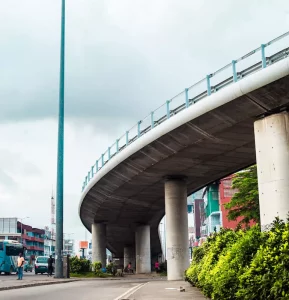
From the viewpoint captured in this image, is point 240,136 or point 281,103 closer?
point 281,103

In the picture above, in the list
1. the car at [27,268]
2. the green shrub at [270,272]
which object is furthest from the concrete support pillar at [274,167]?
the car at [27,268]

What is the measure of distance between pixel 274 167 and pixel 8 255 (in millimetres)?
30805

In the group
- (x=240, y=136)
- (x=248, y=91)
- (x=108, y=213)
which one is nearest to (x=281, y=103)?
(x=248, y=91)

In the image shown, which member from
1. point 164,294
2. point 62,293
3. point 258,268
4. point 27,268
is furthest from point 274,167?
point 27,268

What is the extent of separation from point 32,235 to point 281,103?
129978mm

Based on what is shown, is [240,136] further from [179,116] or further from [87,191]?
[87,191]

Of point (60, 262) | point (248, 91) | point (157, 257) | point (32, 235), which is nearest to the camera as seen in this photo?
point (248, 91)

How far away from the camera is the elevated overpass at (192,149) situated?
61.8 feet

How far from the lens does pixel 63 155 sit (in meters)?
32.8

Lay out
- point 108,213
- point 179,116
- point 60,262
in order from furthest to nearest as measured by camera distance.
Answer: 1. point 108,213
2. point 60,262
3. point 179,116

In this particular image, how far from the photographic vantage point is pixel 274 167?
19266 mm

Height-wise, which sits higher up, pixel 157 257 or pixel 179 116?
pixel 179 116

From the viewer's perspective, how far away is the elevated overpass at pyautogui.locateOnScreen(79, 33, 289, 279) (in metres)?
18.8

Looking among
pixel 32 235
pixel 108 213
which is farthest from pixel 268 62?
pixel 32 235
